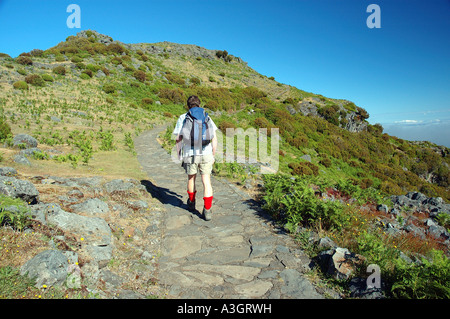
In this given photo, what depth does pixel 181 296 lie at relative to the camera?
2.56 metres

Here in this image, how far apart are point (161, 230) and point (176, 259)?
96 cm

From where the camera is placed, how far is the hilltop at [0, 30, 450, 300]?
15.9ft

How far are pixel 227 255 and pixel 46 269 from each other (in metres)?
A: 2.16

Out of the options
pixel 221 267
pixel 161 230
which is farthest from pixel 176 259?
pixel 161 230

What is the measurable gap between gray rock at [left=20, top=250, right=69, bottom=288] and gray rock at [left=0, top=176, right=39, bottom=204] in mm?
1441

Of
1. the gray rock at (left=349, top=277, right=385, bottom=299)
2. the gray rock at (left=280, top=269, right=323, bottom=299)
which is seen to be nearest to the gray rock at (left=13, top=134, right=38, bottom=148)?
the gray rock at (left=280, top=269, right=323, bottom=299)

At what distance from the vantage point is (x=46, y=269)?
2207mm

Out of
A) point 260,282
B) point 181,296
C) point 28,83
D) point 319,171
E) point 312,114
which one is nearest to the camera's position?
point 181,296

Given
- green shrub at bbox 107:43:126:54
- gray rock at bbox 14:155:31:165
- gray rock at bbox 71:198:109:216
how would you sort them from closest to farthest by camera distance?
gray rock at bbox 71:198:109:216 < gray rock at bbox 14:155:31:165 < green shrub at bbox 107:43:126:54

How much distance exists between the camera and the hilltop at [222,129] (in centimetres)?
485

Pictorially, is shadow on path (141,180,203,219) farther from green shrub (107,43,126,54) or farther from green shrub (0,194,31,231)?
green shrub (107,43,126,54)

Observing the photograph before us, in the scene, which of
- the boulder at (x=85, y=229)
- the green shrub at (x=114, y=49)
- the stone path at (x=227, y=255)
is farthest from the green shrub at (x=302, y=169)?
the green shrub at (x=114, y=49)

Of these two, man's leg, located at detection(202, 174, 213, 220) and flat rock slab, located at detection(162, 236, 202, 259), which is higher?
man's leg, located at detection(202, 174, 213, 220)
